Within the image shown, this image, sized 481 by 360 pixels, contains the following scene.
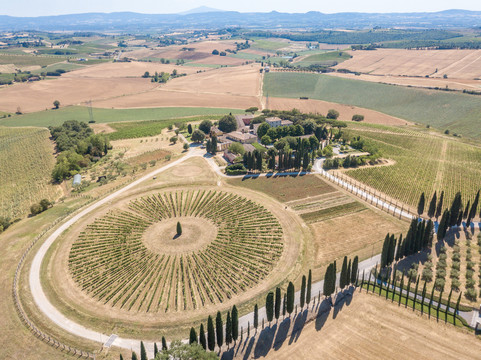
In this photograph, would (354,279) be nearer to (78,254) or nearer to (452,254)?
(452,254)

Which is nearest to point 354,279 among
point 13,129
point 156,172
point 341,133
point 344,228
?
point 344,228

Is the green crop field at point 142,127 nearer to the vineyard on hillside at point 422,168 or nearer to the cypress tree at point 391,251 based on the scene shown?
the vineyard on hillside at point 422,168

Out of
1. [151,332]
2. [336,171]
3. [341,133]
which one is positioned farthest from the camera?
[341,133]

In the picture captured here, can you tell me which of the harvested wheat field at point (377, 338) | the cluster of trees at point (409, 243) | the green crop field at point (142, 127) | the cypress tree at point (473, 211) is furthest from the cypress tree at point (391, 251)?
the green crop field at point (142, 127)

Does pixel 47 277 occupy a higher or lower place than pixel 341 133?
lower

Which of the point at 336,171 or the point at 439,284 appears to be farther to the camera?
the point at 336,171

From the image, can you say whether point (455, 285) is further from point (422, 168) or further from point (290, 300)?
point (422, 168)
